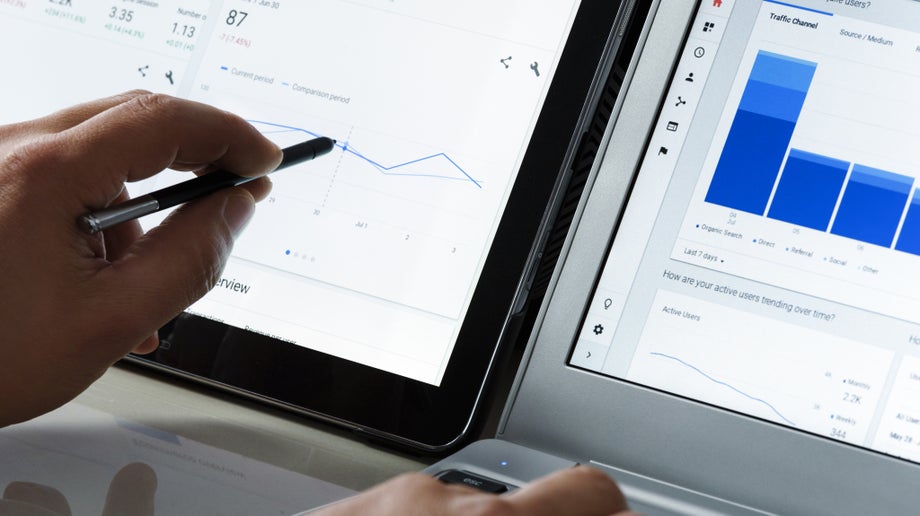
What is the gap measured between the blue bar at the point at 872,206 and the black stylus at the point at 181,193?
368mm

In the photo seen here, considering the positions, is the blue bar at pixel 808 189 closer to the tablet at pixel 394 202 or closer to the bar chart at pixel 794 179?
the bar chart at pixel 794 179

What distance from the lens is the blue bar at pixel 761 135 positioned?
555mm

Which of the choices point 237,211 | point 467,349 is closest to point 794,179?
point 467,349

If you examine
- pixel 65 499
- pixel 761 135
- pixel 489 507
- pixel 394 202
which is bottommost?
pixel 65 499

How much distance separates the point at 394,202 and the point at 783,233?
0.29 meters

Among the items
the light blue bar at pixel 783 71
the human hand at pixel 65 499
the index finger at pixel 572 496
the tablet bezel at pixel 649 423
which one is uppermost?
the light blue bar at pixel 783 71

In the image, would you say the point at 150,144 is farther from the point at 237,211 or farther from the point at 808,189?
the point at 808,189

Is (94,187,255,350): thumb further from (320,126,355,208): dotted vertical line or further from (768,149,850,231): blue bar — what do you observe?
(768,149,850,231): blue bar

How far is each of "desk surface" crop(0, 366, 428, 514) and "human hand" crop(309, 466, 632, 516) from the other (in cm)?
16

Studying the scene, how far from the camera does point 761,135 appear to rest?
1.84 feet

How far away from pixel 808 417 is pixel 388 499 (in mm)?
298

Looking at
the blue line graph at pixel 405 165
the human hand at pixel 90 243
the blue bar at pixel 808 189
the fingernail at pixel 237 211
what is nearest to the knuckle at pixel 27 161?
the human hand at pixel 90 243

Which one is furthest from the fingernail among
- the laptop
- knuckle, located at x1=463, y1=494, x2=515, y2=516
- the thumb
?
knuckle, located at x1=463, y1=494, x2=515, y2=516

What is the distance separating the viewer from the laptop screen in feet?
1.72
